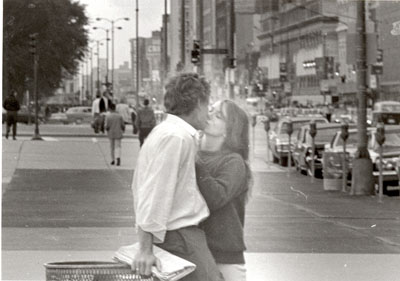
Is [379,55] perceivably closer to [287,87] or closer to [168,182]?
[287,87]

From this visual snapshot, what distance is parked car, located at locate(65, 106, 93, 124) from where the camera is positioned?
9.01 metres

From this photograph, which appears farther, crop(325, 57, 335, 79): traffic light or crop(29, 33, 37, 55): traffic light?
crop(325, 57, 335, 79): traffic light

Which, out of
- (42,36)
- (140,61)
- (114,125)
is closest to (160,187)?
(140,61)

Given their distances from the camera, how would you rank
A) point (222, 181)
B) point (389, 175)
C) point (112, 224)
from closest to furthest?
point (222, 181), point (112, 224), point (389, 175)

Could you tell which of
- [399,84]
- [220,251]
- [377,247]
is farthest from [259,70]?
[220,251]

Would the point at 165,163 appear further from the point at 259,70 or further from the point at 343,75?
the point at 343,75

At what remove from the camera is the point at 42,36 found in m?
8.31

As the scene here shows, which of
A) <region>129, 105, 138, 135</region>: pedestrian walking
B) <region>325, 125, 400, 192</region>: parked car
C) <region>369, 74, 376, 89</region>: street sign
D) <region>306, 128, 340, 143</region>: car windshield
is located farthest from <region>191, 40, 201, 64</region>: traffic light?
<region>306, 128, 340, 143</region>: car windshield

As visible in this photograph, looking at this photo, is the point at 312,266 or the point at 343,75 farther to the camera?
the point at 343,75

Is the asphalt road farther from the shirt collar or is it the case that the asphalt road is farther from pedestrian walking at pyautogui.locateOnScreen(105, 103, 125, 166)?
the shirt collar

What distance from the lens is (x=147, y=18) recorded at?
7598mm

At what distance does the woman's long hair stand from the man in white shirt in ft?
0.44

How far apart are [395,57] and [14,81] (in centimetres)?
297

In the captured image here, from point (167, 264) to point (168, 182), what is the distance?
318mm
